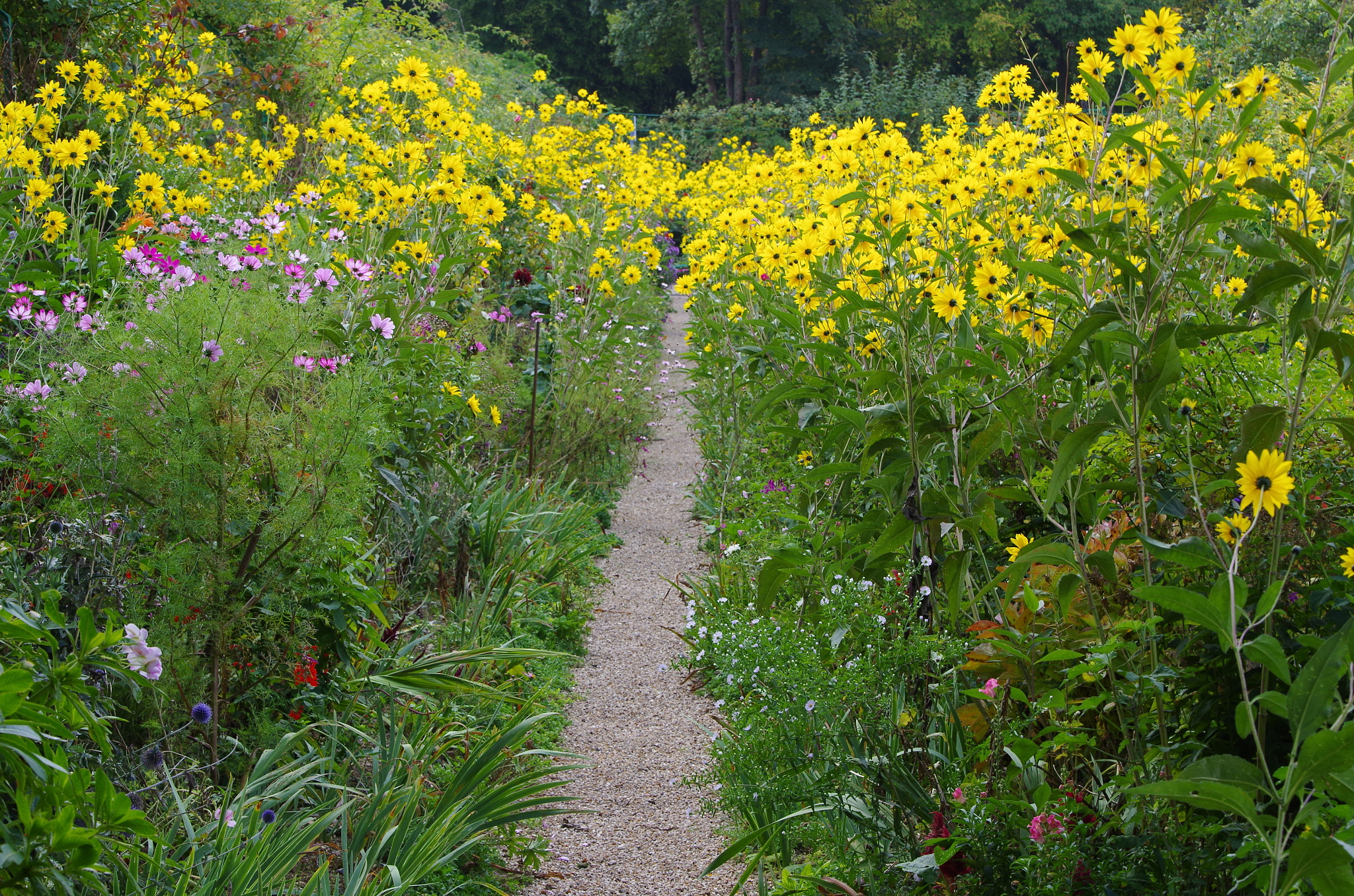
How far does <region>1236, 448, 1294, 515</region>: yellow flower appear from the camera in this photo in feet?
3.92

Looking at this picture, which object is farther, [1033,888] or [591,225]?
[591,225]

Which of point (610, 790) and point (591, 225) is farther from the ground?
point (591, 225)

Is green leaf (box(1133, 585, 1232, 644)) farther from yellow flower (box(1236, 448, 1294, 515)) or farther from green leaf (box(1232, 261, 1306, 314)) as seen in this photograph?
green leaf (box(1232, 261, 1306, 314))

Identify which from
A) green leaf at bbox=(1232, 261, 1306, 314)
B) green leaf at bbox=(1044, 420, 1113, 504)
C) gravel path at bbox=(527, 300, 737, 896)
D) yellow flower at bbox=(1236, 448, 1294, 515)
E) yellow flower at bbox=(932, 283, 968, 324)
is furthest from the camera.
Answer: gravel path at bbox=(527, 300, 737, 896)

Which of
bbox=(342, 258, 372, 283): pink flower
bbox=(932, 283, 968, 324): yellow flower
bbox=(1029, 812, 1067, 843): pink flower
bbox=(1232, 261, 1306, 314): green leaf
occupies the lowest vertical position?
bbox=(1029, 812, 1067, 843): pink flower

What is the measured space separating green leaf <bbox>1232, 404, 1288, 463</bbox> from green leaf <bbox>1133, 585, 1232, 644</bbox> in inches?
16.1

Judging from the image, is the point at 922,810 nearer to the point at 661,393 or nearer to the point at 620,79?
the point at 661,393

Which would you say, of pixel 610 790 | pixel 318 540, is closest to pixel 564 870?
pixel 610 790

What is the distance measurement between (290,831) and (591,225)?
5.42 m

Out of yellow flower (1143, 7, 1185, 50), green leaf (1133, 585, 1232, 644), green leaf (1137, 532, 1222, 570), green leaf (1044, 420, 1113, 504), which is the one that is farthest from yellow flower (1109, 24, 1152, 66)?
green leaf (1133, 585, 1232, 644)

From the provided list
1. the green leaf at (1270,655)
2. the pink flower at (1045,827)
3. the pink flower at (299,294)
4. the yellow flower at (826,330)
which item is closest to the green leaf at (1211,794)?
the green leaf at (1270,655)

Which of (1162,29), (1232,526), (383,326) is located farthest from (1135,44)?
(383,326)

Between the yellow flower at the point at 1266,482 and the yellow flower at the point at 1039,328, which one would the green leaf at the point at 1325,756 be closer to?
the yellow flower at the point at 1266,482

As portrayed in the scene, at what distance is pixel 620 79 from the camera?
30297mm
